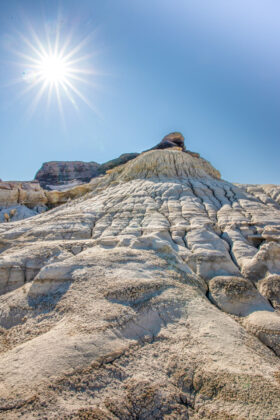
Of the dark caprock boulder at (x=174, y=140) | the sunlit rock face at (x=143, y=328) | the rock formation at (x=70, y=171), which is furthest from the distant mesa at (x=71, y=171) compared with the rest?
the sunlit rock face at (x=143, y=328)

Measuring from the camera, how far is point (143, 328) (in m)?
2.67

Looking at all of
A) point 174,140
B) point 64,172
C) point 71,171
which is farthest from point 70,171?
point 174,140

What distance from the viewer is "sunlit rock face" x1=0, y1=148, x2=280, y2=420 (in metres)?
1.84

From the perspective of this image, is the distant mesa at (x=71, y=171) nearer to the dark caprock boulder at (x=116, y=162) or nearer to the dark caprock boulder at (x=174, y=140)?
the dark caprock boulder at (x=116, y=162)

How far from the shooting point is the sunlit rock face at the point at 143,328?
184 cm

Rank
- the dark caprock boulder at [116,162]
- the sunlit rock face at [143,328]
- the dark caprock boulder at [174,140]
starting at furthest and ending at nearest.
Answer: the dark caprock boulder at [116,162] < the dark caprock boulder at [174,140] < the sunlit rock face at [143,328]

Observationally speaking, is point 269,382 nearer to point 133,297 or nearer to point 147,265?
point 133,297

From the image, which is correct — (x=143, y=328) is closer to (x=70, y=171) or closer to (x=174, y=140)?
(x=174, y=140)

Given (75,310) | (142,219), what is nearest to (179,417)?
(75,310)

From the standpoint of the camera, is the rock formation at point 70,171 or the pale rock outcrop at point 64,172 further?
the pale rock outcrop at point 64,172

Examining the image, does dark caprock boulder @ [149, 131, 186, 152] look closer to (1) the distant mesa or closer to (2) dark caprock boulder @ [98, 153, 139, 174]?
(2) dark caprock boulder @ [98, 153, 139, 174]

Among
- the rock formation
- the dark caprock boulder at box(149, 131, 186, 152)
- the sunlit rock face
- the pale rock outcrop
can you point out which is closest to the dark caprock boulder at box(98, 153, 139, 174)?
the rock formation

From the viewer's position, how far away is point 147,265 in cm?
397

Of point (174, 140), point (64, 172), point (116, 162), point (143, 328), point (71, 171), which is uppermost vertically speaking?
point (174, 140)
